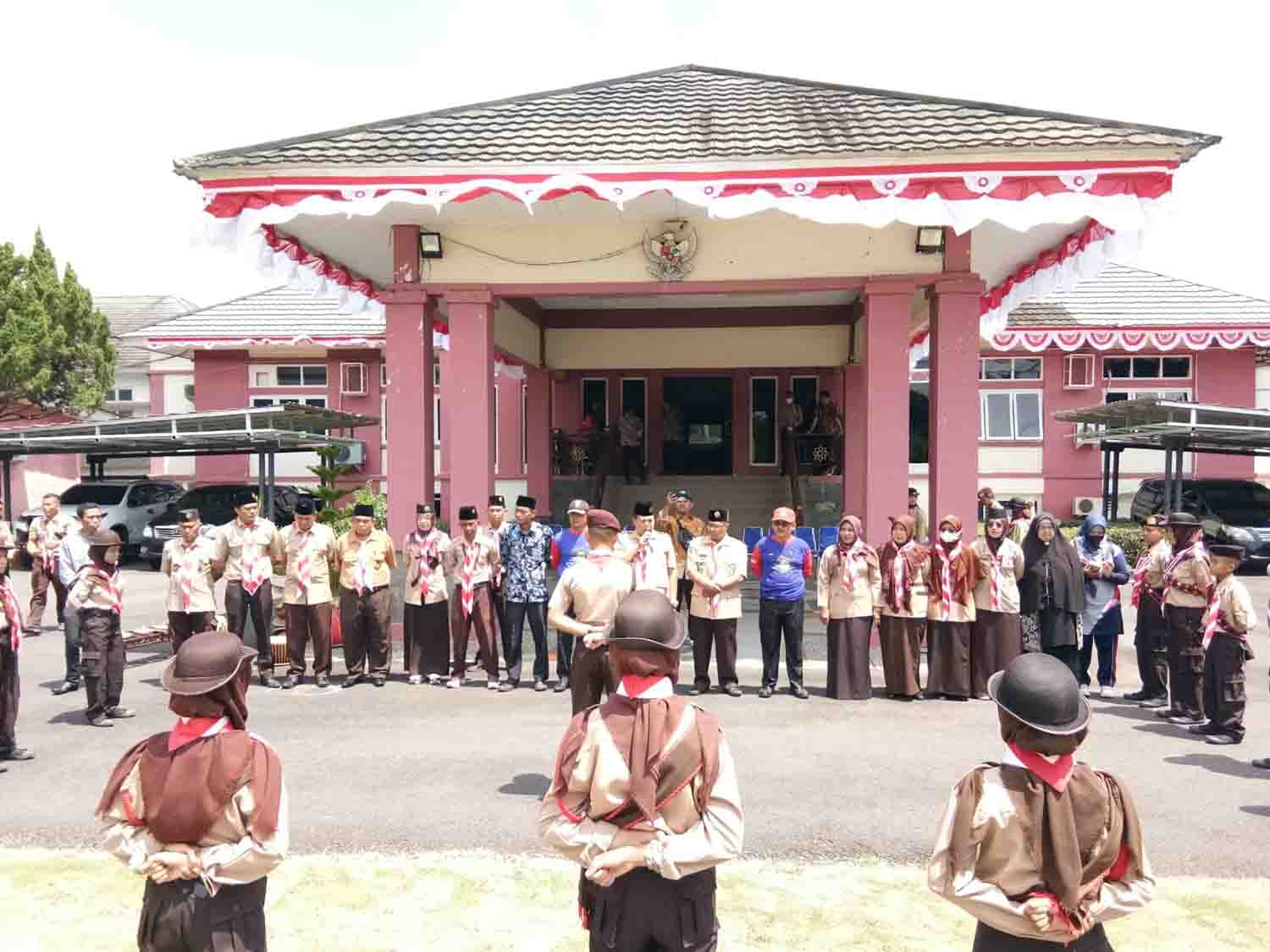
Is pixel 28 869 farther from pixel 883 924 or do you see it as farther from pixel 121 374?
pixel 121 374

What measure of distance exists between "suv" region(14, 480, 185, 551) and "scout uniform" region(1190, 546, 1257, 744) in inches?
783

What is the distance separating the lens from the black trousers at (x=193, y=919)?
280cm

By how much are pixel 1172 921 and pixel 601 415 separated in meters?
15.4

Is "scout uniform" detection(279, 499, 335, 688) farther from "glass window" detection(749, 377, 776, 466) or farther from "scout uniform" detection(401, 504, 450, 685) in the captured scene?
"glass window" detection(749, 377, 776, 466)

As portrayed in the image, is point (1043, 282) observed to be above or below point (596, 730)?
above

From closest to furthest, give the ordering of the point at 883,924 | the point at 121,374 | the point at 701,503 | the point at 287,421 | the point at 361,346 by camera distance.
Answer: the point at 883,924, the point at 287,421, the point at 701,503, the point at 361,346, the point at 121,374

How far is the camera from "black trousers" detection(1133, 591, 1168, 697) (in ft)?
27.6

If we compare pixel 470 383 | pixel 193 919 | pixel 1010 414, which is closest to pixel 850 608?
pixel 470 383

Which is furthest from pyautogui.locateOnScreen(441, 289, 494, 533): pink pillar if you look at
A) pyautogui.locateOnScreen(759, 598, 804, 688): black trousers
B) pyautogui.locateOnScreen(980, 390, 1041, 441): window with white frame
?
pyautogui.locateOnScreen(980, 390, 1041, 441): window with white frame

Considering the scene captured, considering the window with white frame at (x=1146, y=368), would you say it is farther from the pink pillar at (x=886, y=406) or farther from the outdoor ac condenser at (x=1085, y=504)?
the pink pillar at (x=886, y=406)

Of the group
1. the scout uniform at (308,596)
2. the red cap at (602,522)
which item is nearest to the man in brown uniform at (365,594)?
the scout uniform at (308,596)

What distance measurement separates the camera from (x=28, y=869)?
194 inches

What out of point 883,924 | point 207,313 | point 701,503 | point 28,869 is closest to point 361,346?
point 207,313

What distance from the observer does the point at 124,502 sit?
20.7 meters
